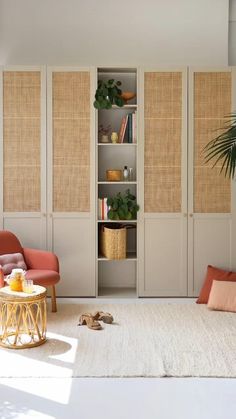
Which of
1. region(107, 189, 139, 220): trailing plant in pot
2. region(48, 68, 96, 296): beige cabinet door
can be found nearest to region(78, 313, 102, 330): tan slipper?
region(48, 68, 96, 296): beige cabinet door

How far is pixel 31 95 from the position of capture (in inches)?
226

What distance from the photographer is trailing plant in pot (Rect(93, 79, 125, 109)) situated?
18.4 feet

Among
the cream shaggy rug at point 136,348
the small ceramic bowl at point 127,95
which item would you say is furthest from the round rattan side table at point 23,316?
the small ceramic bowl at point 127,95

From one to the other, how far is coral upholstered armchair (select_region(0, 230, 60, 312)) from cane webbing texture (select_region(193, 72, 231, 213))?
1561 millimetres

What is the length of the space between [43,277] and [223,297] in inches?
64.5

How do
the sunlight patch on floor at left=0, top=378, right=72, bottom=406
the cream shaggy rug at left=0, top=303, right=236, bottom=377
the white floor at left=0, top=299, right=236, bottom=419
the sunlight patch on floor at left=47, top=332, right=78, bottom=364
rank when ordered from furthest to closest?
the sunlight patch on floor at left=47, top=332, right=78, bottom=364 < the cream shaggy rug at left=0, top=303, right=236, bottom=377 < the sunlight patch on floor at left=0, top=378, right=72, bottom=406 < the white floor at left=0, top=299, right=236, bottom=419

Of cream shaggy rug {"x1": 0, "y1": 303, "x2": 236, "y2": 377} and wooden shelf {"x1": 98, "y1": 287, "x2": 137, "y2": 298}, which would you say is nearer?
cream shaggy rug {"x1": 0, "y1": 303, "x2": 236, "y2": 377}

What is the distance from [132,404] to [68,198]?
2899 mm

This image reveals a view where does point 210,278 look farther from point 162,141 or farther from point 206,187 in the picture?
point 162,141

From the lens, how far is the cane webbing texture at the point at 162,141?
5.76 meters

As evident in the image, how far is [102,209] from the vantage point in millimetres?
5852

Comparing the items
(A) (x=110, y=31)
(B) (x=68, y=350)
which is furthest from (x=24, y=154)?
(B) (x=68, y=350)

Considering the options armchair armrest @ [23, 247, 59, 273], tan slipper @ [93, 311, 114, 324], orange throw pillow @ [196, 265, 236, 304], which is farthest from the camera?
orange throw pillow @ [196, 265, 236, 304]

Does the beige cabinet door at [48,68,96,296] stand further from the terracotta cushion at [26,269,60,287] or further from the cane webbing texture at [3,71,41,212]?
the terracotta cushion at [26,269,60,287]
